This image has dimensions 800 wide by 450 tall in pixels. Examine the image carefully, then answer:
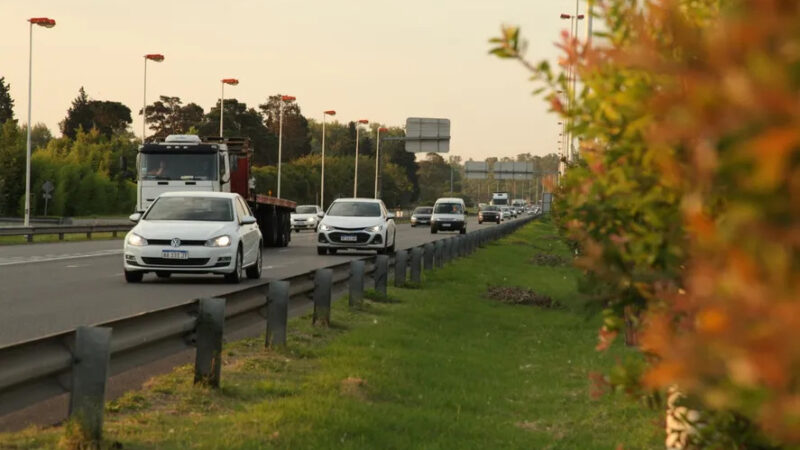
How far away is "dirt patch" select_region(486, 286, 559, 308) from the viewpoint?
74.8ft

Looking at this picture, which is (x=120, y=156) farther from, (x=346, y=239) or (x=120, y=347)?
(x=120, y=347)

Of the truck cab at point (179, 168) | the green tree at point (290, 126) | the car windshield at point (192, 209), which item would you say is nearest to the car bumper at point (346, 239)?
the truck cab at point (179, 168)

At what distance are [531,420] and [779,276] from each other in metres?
8.93

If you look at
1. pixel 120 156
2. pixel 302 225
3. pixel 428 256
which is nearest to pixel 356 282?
pixel 428 256

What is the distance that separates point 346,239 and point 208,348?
83.4 ft

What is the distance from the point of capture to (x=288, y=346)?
12.1 meters

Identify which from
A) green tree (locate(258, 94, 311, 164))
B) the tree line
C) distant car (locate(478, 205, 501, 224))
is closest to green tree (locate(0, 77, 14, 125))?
the tree line

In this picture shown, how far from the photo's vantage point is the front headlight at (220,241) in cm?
2136

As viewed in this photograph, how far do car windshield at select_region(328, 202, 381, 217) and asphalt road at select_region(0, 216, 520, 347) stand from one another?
7.83 feet

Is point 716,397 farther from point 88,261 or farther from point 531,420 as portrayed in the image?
point 88,261

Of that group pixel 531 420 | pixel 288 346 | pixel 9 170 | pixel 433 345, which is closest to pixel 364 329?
pixel 433 345

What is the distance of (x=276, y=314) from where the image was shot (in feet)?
39.2

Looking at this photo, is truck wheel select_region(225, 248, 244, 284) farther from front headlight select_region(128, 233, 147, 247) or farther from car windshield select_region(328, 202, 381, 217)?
car windshield select_region(328, 202, 381, 217)

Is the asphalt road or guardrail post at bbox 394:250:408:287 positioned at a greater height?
guardrail post at bbox 394:250:408:287
